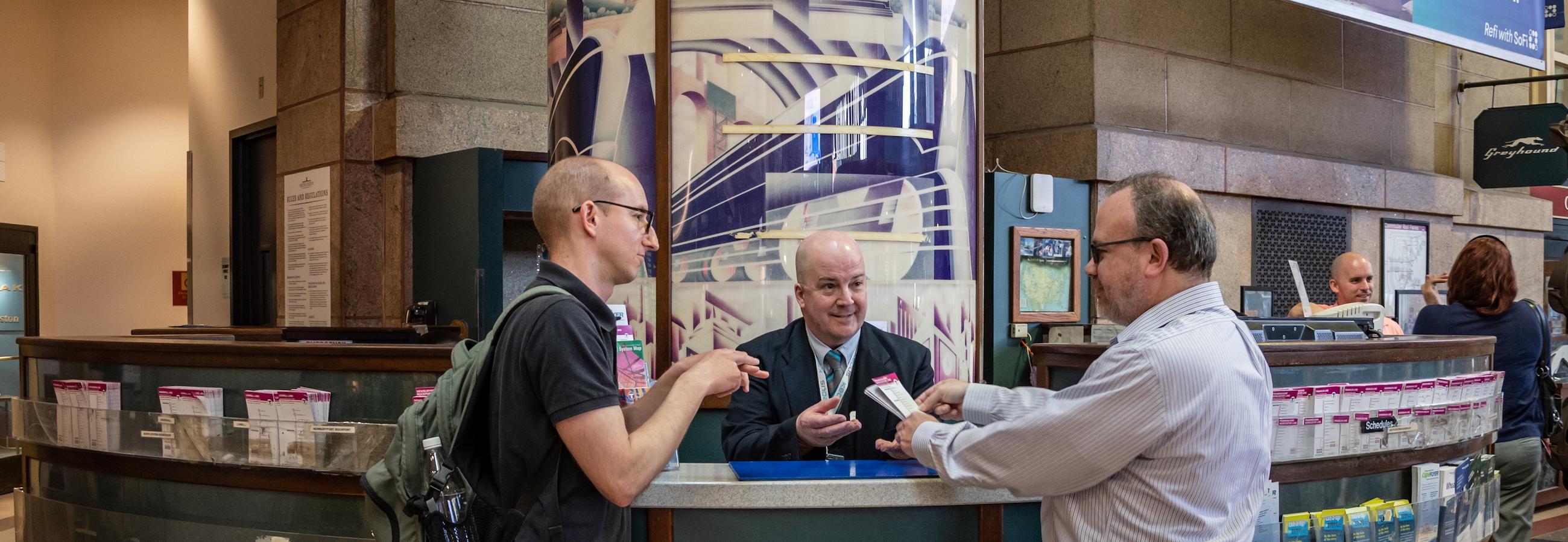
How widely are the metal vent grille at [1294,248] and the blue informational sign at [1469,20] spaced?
1592 mm

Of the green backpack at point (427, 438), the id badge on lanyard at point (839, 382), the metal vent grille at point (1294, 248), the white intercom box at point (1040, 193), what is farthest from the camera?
the metal vent grille at point (1294, 248)

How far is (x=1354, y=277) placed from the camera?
6.35m

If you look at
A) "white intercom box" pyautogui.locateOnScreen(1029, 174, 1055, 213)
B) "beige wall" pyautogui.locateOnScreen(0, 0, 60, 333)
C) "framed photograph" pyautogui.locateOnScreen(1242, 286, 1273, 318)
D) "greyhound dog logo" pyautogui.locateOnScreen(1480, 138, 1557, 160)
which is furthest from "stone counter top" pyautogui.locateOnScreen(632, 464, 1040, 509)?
"beige wall" pyautogui.locateOnScreen(0, 0, 60, 333)

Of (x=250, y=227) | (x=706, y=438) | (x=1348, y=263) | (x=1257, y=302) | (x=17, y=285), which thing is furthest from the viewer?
(x=17, y=285)

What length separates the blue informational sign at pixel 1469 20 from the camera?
652 centimetres

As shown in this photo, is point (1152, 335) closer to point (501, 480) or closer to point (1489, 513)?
point (501, 480)

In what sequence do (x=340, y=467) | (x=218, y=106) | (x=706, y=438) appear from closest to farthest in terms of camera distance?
(x=340, y=467) → (x=706, y=438) → (x=218, y=106)

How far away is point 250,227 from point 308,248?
1.56 metres

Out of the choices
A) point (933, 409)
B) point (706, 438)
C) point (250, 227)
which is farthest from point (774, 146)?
point (250, 227)

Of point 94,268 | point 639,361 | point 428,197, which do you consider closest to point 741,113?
point 639,361

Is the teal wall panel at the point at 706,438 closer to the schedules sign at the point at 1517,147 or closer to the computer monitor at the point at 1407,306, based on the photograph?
the computer monitor at the point at 1407,306

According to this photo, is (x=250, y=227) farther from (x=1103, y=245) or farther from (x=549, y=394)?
(x=1103, y=245)

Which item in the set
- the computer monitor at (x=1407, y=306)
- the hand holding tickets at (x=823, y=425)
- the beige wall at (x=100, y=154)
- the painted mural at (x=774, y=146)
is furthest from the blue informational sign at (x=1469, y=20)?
the beige wall at (x=100, y=154)

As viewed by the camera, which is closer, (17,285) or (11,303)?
(11,303)
